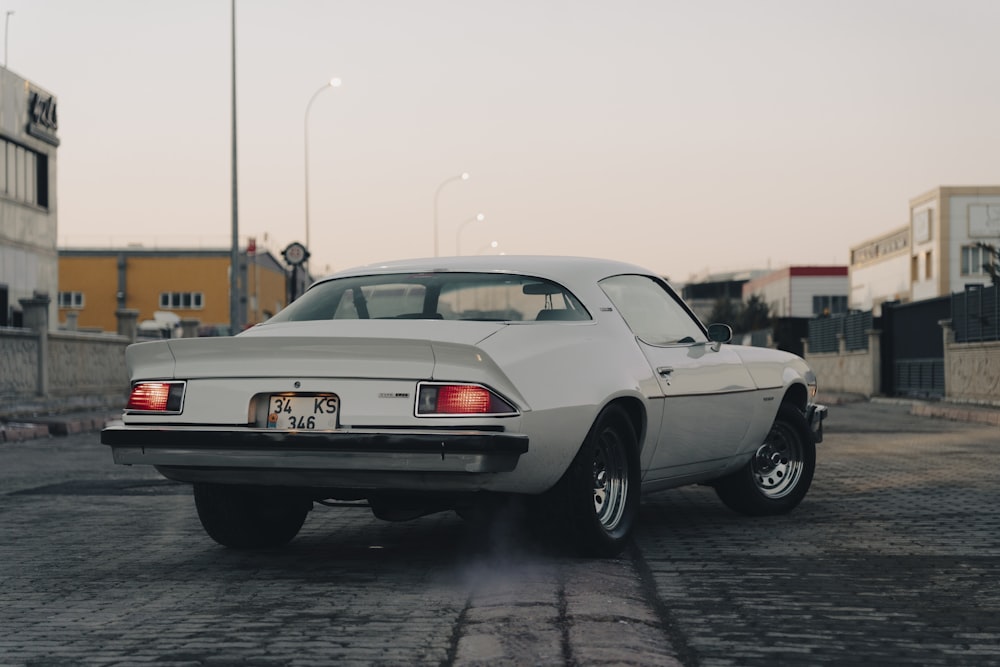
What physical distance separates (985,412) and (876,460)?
1121 cm

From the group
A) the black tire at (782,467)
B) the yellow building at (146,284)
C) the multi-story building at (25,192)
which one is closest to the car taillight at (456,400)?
the black tire at (782,467)

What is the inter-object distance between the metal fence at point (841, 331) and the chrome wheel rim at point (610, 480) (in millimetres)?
32745

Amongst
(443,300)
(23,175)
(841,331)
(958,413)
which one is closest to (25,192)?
(23,175)

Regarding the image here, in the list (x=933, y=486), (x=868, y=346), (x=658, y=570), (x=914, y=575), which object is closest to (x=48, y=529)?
(x=658, y=570)

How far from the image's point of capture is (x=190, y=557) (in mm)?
6871

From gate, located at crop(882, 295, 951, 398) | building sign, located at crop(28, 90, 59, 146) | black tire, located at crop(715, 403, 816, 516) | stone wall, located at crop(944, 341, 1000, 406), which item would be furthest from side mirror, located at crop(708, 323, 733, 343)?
building sign, located at crop(28, 90, 59, 146)

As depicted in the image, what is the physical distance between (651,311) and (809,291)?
9832 cm

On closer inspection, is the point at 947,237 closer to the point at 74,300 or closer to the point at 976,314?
the point at 976,314

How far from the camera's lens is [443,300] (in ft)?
22.0

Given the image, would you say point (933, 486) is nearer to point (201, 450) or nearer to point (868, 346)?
point (201, 450)

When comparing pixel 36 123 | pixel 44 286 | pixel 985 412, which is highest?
pixel 36 123

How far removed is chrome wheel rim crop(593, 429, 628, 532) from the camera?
257 inches

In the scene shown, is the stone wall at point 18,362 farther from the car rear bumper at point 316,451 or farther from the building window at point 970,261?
the building window at point 970,261

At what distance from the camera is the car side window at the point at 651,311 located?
7.19 meters
